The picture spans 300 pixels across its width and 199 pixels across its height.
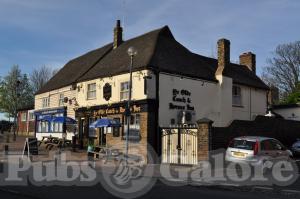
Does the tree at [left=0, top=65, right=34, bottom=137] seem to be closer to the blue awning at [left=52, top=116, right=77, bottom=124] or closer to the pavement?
the blue awning at [left=52, top=116, right=77, bottom=124]

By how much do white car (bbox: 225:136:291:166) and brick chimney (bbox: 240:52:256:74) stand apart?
19818 millimetres

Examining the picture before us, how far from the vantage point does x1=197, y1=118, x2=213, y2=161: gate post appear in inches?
827

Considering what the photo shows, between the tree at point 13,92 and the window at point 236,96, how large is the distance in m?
33.9

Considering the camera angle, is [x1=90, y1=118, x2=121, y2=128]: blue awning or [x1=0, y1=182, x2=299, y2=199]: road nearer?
[x1=0, y1=182, x2=299, y2=199]: road

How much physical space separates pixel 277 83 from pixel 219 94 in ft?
110

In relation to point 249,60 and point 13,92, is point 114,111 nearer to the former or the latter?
point 249,60

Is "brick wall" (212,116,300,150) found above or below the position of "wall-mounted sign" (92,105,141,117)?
below

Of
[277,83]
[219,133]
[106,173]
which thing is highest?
[277,83]

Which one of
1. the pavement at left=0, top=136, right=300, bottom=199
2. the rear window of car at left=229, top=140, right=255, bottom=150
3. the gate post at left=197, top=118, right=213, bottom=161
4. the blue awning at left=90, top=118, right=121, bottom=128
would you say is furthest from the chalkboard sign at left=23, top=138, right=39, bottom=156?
the rear window of car at left=229, top=140, right=255, bottom=150

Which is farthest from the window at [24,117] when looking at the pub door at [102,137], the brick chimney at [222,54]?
the brick chimney at [222,54]

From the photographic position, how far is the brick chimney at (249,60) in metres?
38.9

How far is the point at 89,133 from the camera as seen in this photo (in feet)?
99.9

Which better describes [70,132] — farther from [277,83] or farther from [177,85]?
[277,83]

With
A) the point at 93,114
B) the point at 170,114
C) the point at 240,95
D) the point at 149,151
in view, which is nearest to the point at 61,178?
the point at 149,151
